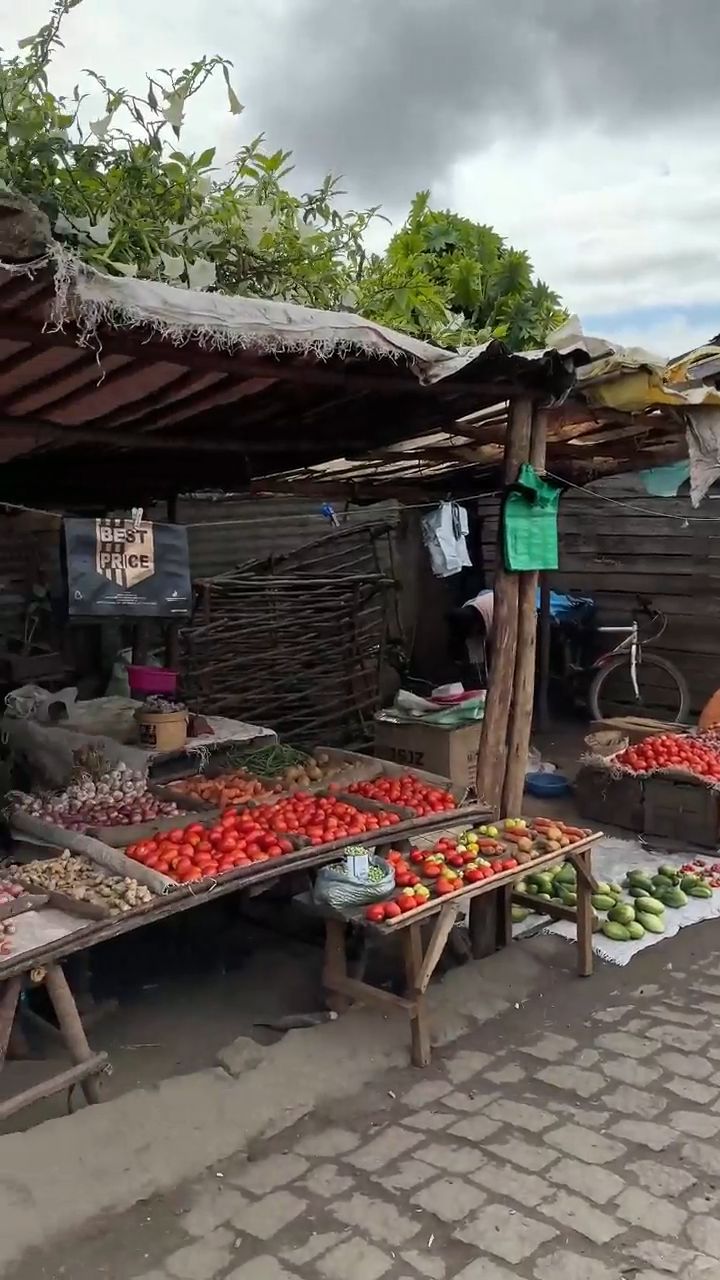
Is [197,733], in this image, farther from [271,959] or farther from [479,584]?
[479,584]

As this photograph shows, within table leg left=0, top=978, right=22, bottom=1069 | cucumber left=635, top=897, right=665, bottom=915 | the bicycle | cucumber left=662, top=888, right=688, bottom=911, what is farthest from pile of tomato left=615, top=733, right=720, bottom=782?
table leg left=0, top=978, right=22, bottom=1069

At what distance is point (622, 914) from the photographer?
19.4 ft

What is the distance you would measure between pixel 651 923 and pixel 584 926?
81 centimetres

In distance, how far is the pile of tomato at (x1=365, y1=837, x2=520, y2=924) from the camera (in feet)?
14.2

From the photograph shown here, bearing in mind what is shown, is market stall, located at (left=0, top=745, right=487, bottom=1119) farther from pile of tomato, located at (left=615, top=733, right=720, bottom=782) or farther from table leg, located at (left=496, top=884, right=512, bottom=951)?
pile of tomato, located at (left=615, top=733, right=720, bottom=782)

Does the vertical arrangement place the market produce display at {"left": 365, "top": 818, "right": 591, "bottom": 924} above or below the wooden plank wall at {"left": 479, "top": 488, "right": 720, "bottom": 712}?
below

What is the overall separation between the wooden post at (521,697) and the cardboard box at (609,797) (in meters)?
2.35

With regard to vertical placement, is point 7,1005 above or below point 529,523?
below

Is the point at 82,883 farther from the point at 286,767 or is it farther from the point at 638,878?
the point at 638,878

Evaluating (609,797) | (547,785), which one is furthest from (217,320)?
(547,785)

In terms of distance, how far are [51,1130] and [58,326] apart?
3.00 meters

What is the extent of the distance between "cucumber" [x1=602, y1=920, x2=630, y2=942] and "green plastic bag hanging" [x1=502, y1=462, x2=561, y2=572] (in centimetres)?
223

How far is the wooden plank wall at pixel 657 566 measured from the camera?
10.5 metres

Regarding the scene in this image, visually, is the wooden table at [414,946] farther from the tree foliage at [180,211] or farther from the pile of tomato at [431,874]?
the tree foliage at [180,211]
